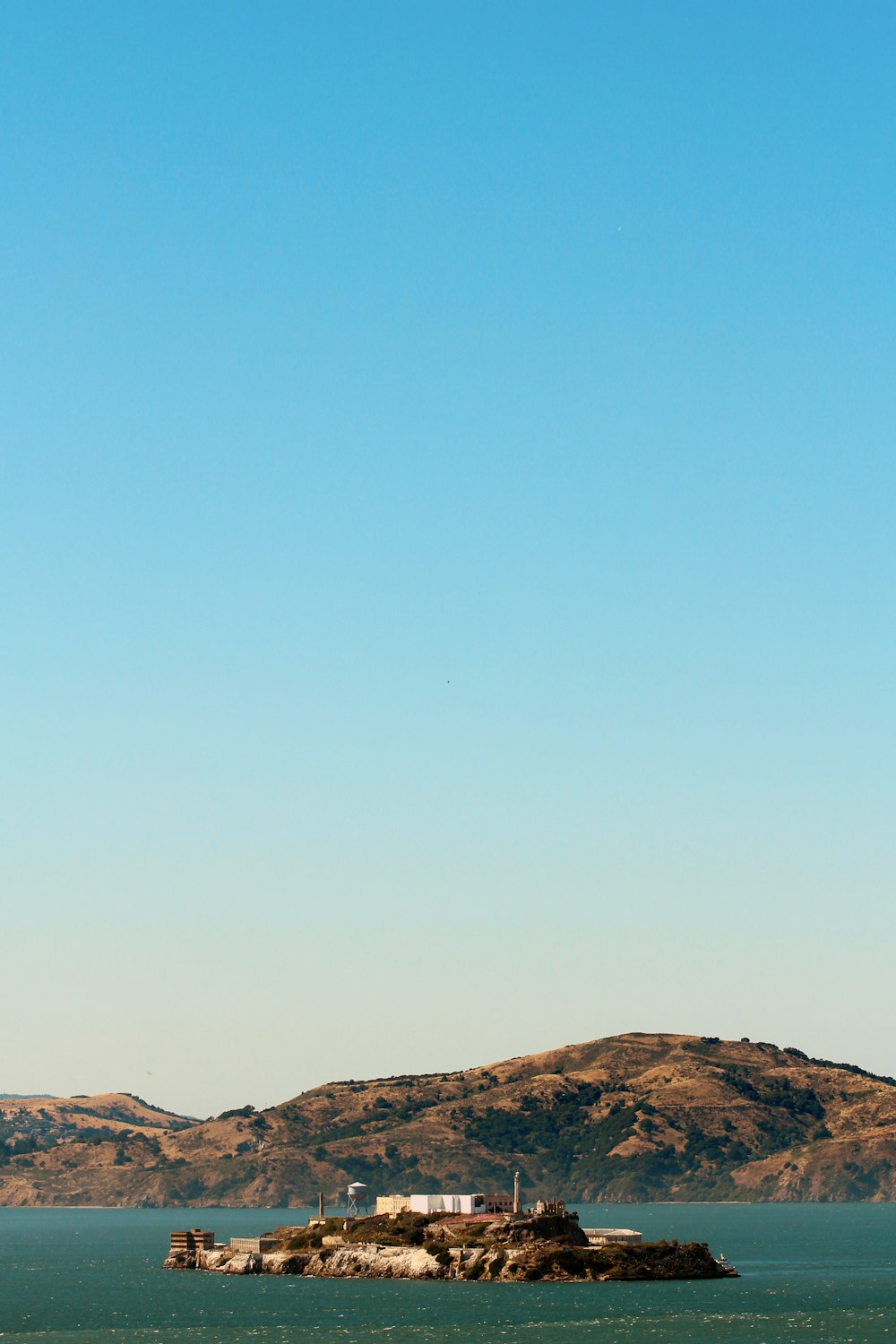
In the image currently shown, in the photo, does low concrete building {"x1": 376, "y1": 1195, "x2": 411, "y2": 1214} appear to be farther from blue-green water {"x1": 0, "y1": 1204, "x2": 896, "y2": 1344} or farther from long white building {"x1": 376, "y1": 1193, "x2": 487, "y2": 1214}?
blue-green water {"x1": 0, "y1": 1204, "x2": 896, "y2": 1344}

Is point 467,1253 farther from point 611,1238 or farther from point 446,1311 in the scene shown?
point 446,1311

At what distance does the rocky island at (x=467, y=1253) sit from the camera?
Result: 145 metres

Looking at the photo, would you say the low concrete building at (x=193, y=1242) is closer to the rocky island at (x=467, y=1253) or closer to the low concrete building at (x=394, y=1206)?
the rocky island at (x=467, y=1253)

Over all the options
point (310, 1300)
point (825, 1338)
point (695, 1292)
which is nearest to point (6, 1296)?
point (310, 1300)

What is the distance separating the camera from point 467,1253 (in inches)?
5787

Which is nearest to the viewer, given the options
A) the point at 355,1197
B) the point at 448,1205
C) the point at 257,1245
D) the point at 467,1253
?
the point at 467,1253

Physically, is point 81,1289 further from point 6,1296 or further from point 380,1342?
point 380,1342

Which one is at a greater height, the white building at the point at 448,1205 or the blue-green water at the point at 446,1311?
the white building at the point at 448,1205

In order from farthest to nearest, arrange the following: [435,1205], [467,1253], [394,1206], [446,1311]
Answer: [394,1206] → [435,1205] → [467,1253] → [446,1311]

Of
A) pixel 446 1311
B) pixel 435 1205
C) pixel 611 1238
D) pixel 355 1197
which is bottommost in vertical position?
pixel 446 1311

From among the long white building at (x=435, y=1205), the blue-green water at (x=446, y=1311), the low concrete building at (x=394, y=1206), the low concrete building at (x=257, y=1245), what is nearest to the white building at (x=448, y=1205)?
the long white building at (x=435, y=1205)

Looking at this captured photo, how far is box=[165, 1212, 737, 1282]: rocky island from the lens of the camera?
14525 cm

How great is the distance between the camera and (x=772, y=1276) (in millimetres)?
165375

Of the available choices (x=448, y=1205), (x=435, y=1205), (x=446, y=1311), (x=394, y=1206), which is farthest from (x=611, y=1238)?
(x=446, y=1311)
